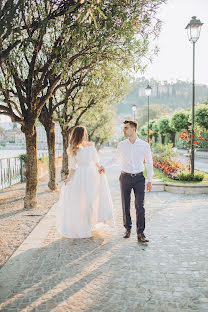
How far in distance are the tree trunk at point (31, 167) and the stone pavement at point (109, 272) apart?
188 cm

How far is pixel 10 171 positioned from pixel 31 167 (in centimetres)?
551

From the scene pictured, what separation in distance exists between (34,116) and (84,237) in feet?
11.8

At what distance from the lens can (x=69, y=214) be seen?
491 cm

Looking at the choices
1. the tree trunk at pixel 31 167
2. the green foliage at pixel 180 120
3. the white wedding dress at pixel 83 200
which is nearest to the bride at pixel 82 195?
the white wedding dress at pixel 83 200

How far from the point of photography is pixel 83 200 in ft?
16.4

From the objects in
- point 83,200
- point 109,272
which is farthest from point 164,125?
point 109,272

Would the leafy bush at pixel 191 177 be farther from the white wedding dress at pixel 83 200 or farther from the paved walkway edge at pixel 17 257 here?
the white wedding dress at pixel 83 200

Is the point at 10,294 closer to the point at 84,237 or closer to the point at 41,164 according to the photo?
the point at 84,237

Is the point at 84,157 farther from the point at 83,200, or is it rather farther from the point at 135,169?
the point at 135,169

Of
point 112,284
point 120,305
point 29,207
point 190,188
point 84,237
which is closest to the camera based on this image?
point 120,305

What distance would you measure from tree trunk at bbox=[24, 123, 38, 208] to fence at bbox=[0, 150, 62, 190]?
14.7 ft

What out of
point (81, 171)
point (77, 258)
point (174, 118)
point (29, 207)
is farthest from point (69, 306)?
point (174, 118)

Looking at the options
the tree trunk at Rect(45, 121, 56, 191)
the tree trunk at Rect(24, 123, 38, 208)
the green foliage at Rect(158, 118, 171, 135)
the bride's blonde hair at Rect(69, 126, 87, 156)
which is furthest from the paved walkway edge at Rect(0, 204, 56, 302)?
the green foliage at Rect(158, 118, 171, 135)

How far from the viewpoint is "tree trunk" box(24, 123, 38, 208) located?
23.5 feet
